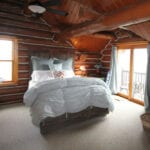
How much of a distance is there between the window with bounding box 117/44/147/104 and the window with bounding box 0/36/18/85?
373 cm

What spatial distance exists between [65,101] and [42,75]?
5.78ft

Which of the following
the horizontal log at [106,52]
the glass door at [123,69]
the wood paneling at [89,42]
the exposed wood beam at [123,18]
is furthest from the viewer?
the horizontal log at [106,52]

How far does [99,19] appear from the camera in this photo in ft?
11.2

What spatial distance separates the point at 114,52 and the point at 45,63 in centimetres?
264

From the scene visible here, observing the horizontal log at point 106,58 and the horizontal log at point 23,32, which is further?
the horizontal log at point 106,58

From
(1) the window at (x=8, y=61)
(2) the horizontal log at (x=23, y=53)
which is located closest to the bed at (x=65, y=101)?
(1) the window at (x=8, y=61)

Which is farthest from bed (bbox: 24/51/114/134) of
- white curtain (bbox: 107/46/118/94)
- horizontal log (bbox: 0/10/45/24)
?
horizontal log (bbox: 0/10/45/24)

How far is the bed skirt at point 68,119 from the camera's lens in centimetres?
293

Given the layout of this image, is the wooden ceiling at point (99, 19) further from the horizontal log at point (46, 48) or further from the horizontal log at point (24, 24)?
the horizontal log at point (46, 48)

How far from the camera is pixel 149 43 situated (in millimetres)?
4371

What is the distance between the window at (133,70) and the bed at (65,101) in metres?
2.08

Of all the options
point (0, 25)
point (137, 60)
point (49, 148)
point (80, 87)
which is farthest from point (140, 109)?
point (0, 25)

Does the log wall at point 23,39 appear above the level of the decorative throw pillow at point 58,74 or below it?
above

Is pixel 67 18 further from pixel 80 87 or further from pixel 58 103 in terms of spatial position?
pixel 58 103
